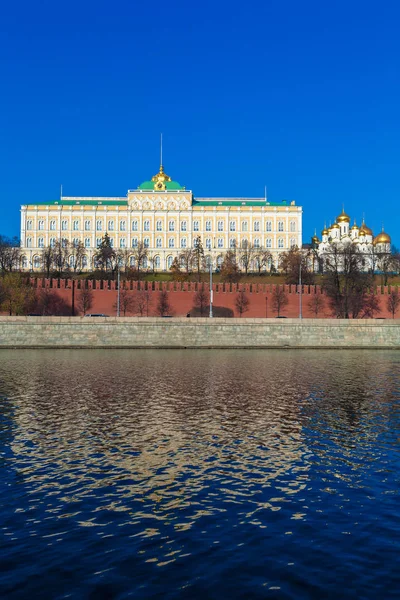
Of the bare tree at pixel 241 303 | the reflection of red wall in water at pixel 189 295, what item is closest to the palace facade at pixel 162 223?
the reflection of red wall in water at pixel 189 295

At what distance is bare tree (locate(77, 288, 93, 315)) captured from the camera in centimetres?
4891

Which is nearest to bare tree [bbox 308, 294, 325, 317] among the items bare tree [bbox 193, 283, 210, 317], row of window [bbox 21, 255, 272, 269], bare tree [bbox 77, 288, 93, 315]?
bare tree [bbox 193, 283, 210, 317]

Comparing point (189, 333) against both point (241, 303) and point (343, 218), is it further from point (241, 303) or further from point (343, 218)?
point (343, 218)

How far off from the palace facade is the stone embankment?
2344 inches

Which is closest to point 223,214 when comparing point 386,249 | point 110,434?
point 386,249

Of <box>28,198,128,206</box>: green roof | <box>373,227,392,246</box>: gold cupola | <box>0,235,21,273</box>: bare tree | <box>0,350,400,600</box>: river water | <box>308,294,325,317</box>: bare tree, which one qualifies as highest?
<box>28,198,128,206</box>: green roof

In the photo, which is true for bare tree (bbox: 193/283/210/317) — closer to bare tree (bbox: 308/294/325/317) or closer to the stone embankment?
bare tree (bbox: 308/294/325/317)

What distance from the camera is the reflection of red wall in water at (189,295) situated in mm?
49312

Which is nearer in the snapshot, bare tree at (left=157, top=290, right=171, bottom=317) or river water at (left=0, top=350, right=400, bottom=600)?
river water at (left=0, top=350, right=400, bottom=600)

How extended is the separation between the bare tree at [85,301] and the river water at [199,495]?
3048cm

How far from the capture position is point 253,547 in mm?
7016

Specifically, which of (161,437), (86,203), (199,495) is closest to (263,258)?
(86,203)

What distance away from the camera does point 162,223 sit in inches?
3910

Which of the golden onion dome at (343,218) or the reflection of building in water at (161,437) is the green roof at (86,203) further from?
the reflection of building in water at (161,437)
